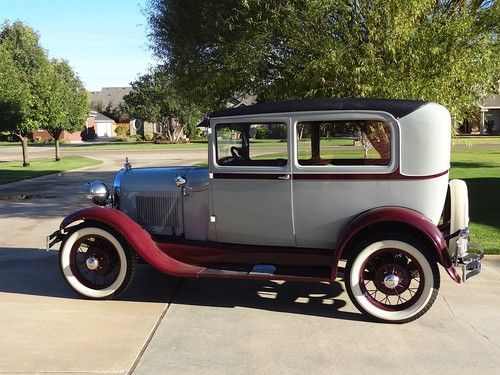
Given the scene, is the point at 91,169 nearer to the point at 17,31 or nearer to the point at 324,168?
the point at 324,168

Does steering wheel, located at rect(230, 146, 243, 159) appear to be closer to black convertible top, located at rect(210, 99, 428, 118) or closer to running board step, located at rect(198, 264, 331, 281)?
black convertible top, located at rect(210, 99, 428, 118)

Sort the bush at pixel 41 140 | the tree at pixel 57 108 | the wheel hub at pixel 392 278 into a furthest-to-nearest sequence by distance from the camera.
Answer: the bush at pixel 41 140 < the tree at pixel 57 108 < the wheel hub at pixel 392 278

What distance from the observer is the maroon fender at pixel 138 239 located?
5305 mm

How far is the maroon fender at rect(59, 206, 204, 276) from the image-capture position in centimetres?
530

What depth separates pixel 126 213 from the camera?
5965 mm

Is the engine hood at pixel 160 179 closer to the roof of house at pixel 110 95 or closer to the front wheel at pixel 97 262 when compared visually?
the front wheel at pixel 97 262

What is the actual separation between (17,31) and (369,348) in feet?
178

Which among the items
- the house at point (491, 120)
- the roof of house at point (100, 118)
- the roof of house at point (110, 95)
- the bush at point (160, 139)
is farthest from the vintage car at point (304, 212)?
the roof of house at point (110, 95)

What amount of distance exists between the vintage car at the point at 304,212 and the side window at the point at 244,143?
14 millimetres

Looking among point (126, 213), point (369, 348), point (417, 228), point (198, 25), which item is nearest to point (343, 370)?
point (369, 348)

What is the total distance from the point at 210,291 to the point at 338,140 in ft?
7.25

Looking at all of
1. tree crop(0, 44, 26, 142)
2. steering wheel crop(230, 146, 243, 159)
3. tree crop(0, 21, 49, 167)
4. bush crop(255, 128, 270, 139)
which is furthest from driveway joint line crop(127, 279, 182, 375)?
tree crop(0, 44, 26, 142)

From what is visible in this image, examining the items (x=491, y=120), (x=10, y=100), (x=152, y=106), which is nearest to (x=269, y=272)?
(x=10, y=100)

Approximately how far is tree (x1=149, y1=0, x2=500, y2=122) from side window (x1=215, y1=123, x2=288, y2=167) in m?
2.89
